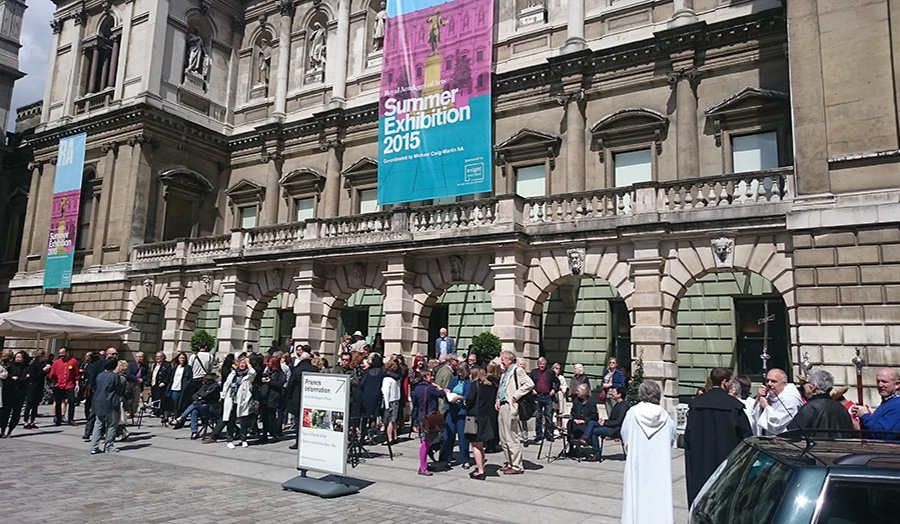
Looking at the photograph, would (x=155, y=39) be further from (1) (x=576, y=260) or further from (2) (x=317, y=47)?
(1) (x=576, y=260)

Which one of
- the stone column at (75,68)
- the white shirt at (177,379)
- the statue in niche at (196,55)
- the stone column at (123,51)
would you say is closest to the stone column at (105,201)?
the stone column at (123,51)

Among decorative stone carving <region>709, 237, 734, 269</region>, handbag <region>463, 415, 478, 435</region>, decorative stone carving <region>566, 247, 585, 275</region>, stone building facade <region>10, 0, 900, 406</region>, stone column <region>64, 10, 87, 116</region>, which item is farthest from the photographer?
stone column <region>64, 10, 87, 116</region>

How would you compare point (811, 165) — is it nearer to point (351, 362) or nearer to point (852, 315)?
point (852, 315)

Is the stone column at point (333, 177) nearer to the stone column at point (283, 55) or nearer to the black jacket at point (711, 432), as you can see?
the stone column at point (283, 55)

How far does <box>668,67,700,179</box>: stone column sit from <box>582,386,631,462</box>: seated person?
9537 millimetres

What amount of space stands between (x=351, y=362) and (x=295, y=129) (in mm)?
19310

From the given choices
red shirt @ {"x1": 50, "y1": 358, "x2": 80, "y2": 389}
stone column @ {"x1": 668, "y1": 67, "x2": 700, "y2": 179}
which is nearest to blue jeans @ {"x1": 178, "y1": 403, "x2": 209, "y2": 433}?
red shirt @ {"x1": 50, "y1": 358, "x2": 80, "y2": 389}

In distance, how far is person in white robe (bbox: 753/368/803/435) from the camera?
7520 mm

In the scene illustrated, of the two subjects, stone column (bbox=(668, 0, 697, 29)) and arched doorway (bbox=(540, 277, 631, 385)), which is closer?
stone column (bbox=(668, 0, 697, 29))

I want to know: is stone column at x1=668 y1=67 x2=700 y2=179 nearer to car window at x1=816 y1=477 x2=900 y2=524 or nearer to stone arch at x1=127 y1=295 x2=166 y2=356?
car window at x1=816 y1=477 x2=900 y2=524

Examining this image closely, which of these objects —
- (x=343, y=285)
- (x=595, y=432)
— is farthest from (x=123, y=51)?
(x=595, y=432)

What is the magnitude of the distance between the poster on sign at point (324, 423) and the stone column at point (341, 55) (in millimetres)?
20515

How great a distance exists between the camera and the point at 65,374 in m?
17.3

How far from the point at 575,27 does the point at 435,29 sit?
554cm
